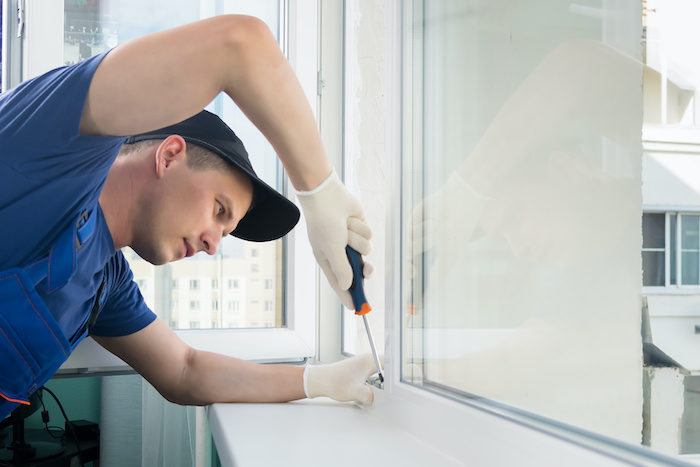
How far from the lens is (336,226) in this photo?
1.02m

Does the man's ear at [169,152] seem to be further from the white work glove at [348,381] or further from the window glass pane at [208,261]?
the window glass pane at [208,261]

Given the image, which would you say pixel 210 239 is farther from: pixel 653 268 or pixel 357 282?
pixel 653 268

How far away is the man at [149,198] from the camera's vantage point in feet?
2.40

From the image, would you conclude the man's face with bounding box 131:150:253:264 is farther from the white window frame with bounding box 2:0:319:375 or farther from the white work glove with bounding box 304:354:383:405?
the white window frame with bounding box 2:0:319:375

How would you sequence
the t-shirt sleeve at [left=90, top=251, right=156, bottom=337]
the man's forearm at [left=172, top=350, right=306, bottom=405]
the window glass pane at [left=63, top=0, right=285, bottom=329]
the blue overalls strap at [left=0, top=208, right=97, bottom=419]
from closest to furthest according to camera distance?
the blue overalls strap at [left=0, top=208, right=97, bottom=419], the man's forearm at [left=172, top=350, right=306, bottom=405], the t-shirt sleeve at [left=90, top=251, right=156, bottom=337], the window glass pane at [left=63, top=0, right=285, bottom=329]

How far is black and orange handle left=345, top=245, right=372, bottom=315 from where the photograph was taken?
3.49 feet

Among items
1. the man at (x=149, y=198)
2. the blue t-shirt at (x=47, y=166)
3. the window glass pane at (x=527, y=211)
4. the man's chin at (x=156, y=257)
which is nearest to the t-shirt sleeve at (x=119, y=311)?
the man at (x=149, y=198)

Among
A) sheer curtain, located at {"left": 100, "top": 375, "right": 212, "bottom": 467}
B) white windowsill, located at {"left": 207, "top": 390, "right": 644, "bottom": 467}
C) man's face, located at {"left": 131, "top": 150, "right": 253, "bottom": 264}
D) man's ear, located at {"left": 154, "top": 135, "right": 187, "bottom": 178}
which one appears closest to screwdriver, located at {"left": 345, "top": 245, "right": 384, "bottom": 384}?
white windowsill, located at {"left": 207, "top": 390, "right": 644, "bottom": 467}

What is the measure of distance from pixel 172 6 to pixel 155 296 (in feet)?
2.73

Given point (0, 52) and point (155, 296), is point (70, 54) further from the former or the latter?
point (155, 296)

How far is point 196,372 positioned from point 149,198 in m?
0.40

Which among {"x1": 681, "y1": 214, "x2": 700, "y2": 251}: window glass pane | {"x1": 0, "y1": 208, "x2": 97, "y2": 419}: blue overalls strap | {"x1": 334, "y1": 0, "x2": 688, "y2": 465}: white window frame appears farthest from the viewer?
{"x1": 0, "y1": 208, "x2": 97, "y2": 419}: blue overalls strap

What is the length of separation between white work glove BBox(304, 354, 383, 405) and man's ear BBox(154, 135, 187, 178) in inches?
19.5

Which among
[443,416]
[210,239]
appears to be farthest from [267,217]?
[443,416]
